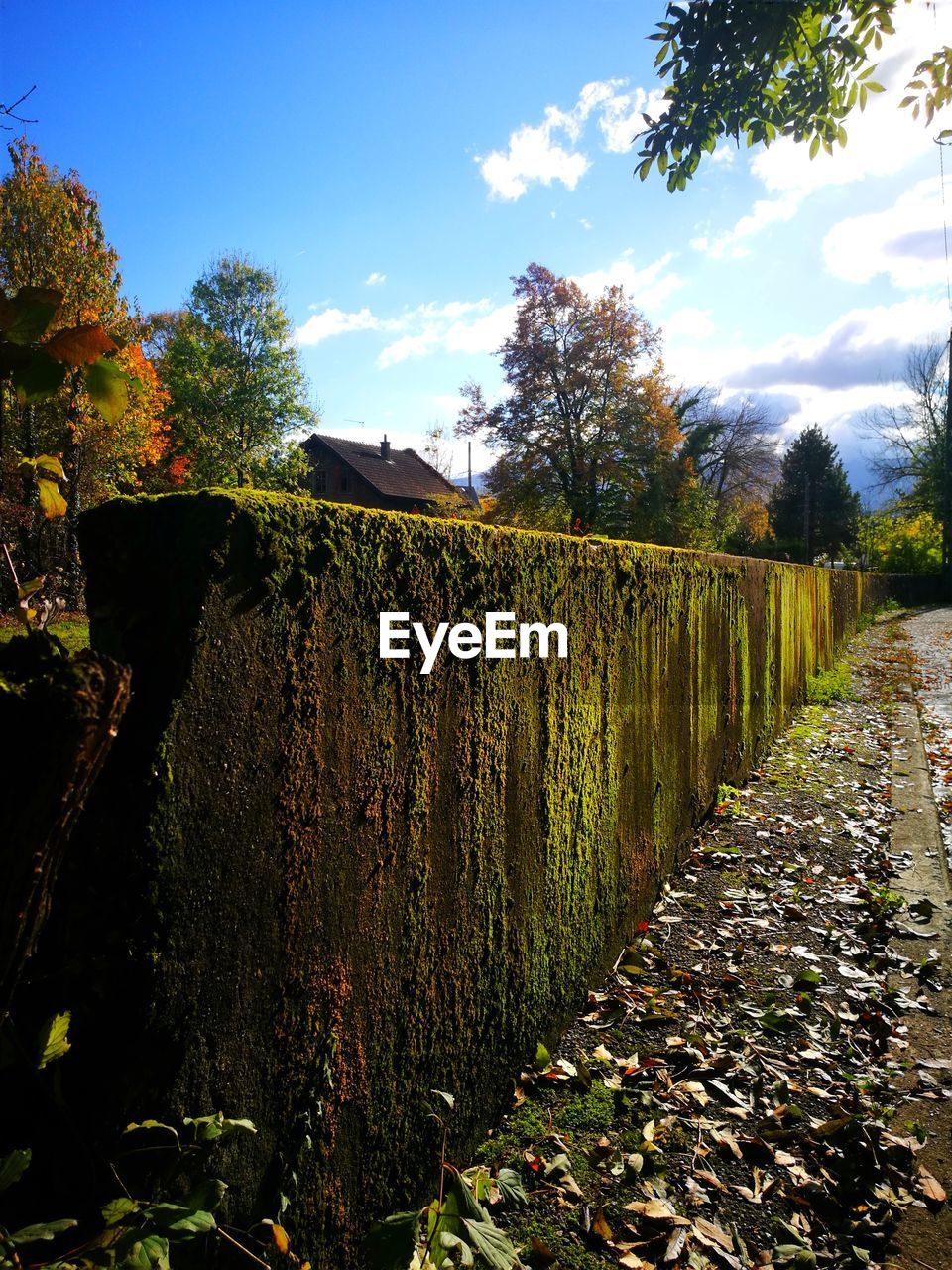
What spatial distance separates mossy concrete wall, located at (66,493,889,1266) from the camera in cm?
138

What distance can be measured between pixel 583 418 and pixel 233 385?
17764 mm

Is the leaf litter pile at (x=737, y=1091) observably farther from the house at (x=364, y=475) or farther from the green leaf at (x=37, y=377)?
the house at (x=364, y=475)

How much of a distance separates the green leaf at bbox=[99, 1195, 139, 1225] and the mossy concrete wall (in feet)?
0.44

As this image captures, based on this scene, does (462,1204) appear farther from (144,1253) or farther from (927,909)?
(927,909)

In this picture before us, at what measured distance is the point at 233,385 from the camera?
1449 inches

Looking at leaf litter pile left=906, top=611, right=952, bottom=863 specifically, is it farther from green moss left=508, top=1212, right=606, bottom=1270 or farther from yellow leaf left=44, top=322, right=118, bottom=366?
yellow leaf left=44, top=322, right=118, bottom=366

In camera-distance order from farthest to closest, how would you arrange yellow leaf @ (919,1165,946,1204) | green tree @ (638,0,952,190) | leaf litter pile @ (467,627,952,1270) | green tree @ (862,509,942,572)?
green tree @ (862,509,942,572) → green tree @ (638,0,952,190) → yellow leaf @ (919,1165,946,1204) → leaf litter pile @ (467,627,952,1270)

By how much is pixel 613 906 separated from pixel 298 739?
2.36m

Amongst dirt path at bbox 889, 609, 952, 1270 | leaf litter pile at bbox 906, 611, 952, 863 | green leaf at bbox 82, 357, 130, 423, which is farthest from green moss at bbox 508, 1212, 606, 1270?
leaf litter pile at bbox 906, 611, 952, 863

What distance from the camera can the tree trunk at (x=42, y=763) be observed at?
2.42 ft

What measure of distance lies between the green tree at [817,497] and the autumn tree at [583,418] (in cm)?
3578

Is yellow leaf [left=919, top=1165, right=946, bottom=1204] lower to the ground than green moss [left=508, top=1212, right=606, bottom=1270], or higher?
lower

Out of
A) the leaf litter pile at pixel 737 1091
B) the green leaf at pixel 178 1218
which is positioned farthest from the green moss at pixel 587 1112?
the green leaf at pixel 178 1218

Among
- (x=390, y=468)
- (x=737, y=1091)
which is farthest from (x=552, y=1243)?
(x=390, y=468)
